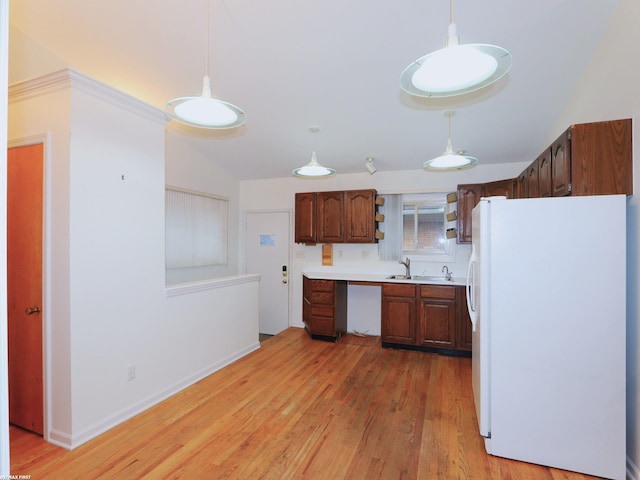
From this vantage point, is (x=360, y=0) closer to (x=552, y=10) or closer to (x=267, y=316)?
(x=552, y=10)

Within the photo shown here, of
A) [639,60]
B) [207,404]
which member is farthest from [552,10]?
[207,404]

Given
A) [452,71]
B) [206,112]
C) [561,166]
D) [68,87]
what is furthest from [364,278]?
[68,87]

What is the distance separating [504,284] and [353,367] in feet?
6.79

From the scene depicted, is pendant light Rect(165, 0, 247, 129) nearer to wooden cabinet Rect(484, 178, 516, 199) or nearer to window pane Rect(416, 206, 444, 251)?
wooden cabinet Rect(484, 178, 516, 199)

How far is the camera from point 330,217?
4.79 meters

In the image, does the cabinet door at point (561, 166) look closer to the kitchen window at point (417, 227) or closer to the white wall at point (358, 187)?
the white wall at point (358, 187)

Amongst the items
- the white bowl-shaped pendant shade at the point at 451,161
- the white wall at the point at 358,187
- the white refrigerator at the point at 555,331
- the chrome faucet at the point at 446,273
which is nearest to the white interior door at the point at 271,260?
the white wall at the point at 358,187

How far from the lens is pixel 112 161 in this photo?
96.9 inches

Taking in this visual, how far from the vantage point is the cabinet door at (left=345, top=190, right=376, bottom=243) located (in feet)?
15.0

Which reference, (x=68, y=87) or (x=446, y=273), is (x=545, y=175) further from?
(x=68, y=87)

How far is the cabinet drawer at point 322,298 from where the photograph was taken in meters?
4.53

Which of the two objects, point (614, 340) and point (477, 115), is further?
point (477, 115)

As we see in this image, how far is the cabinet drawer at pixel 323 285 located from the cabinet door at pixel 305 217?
0.68m

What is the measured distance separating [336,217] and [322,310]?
1.36 meters
